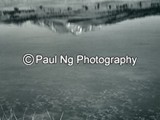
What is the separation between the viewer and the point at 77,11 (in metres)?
47.3

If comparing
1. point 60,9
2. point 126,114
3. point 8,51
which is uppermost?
point 60,9

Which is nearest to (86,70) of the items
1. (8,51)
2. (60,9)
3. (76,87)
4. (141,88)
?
(76,87)

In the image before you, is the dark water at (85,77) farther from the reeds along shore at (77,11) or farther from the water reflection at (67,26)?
the reeds along shore at (77,11)

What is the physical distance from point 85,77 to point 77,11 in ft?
54.8

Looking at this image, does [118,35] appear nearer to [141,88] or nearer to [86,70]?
[86,70]

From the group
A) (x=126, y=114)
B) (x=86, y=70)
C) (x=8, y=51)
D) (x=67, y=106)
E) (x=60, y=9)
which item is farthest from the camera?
(x=60, y=9)

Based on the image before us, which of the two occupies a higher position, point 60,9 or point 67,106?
point 60,9

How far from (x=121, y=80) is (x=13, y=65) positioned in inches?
422

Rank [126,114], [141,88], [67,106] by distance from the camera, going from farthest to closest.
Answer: [141,88] → [67,106] → [126,114]

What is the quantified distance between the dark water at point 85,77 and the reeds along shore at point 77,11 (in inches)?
76.4

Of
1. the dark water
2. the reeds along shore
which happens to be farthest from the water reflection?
the reeds along shore

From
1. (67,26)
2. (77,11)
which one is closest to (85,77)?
(67,26)

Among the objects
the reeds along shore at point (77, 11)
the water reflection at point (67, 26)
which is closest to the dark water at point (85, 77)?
the water reflection at point (67, 26)

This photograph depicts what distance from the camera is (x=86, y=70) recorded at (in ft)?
112
